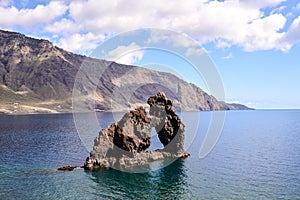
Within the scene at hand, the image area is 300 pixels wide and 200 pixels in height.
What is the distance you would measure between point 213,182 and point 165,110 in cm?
3464

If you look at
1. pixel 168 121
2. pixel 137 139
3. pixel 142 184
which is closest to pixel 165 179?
pixel 142 184

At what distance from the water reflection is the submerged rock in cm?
549

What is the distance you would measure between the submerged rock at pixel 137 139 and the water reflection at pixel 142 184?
18.0ft

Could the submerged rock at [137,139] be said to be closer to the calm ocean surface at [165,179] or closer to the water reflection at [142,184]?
the water reflection at [142,184]

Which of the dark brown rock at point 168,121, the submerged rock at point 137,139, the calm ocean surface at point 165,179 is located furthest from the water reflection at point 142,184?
the dark brown rock at point 168,121

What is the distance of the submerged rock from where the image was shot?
A: 82.4m

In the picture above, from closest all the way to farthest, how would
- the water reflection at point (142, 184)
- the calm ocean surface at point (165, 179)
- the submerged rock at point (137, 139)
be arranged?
the calm ocean surface at point (165, 179) → the water reflection at point (142, 184) → the submerged rock at point (137, 139)

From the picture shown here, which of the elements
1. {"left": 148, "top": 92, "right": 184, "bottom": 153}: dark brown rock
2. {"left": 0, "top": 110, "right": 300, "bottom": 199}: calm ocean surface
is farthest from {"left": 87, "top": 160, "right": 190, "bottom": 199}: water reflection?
{"left": 148, "top": 92, "right": 184, "bottom": 153}: dark brown rock

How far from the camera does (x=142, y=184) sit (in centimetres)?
6831

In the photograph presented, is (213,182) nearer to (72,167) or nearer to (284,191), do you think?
(284,191)

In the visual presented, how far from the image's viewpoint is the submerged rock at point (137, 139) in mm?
82438

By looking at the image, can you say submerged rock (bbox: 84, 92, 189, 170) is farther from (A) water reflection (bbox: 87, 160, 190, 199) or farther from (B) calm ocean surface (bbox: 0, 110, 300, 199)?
(B) calm ocean surface (bbox: 0, 110, 300, 199)

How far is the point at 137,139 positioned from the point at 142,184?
2017 cm

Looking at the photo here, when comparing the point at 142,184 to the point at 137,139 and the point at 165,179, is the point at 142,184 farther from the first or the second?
the point at 137,139
